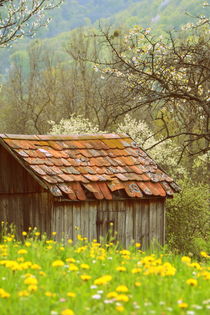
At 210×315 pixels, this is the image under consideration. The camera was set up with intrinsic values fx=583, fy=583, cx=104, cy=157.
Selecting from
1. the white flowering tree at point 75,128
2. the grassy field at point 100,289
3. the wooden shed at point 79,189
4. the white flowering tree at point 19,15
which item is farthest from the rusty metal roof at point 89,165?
the white flowering tree at point 75,128

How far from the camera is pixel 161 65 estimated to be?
537 inches

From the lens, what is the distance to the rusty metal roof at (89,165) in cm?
1431

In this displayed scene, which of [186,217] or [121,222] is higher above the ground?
[121,222]

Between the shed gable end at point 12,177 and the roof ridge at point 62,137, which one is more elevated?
the roof ridge at point 62,137

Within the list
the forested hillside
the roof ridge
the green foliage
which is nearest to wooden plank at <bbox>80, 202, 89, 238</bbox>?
the roof ridge

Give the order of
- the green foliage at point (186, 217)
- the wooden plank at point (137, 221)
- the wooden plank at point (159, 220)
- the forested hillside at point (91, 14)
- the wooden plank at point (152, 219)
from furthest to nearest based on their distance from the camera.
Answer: the forested hillside at point (91, 14) < the green foliage at point (186, 217) < the wooden plank at point (159, 220) < the wooden plank at point (152, 219) < the wooden plank at point (137, 221)

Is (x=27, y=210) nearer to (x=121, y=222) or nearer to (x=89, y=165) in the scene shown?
(x=89, y=165)

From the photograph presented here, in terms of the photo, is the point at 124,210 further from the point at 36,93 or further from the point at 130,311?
the point at 36,93

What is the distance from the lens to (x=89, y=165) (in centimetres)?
1548

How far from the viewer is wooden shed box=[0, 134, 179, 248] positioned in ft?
47.0

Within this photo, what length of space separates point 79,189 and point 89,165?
1.29 meters

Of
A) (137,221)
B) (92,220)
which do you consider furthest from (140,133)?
(92,220)

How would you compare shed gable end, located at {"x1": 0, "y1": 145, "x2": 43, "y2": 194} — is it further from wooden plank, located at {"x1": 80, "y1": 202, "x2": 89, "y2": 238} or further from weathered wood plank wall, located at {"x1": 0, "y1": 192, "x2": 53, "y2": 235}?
wooden plank, located at {"x1": 80, "y1": 202, "x2": 89, "y2": 238}

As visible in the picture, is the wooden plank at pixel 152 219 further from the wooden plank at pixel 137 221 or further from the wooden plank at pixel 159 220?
the wooden plank at pixel 137 221
